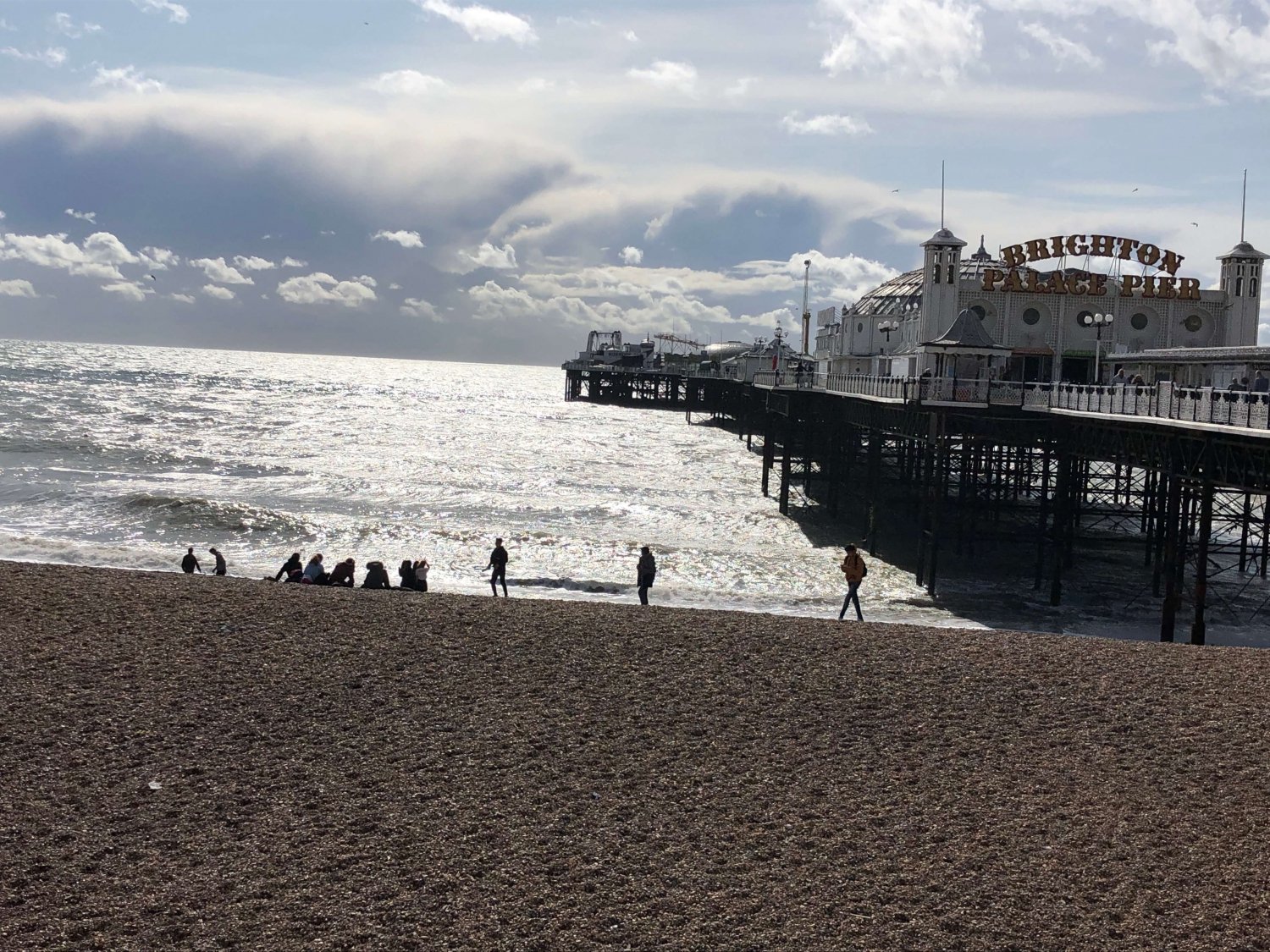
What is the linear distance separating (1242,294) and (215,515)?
32287mm

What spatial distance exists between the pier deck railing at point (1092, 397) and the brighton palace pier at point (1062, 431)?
1.9 inches

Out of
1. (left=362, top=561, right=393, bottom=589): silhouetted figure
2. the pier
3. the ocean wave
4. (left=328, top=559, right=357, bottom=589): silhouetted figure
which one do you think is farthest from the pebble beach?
the ocean wave

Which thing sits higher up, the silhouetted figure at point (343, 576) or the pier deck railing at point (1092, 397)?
the pier deck railing at point (1092, 397)

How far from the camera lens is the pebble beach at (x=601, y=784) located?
23.4ft

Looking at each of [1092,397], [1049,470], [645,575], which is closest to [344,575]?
[645,575]

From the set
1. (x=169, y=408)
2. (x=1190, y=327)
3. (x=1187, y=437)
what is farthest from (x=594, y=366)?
(x=1187, y=437)

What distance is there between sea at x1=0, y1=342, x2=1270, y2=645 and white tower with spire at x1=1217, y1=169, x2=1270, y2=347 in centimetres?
1384

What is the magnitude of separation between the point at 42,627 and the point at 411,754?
5064mm

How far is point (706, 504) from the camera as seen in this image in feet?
123

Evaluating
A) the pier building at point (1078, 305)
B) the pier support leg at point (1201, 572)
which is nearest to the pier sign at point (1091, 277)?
the pier building at point (1078, 305)

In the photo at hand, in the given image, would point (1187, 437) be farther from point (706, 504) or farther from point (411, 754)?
point (706, 504)

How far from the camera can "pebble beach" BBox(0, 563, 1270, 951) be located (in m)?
7.12

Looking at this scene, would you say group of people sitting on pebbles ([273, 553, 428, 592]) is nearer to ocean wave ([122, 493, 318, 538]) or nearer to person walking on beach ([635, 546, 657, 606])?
person walking on beach ([635, 546, 657, 606])

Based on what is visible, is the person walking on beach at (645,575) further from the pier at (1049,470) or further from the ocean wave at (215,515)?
the ocean wave at (215,515)
